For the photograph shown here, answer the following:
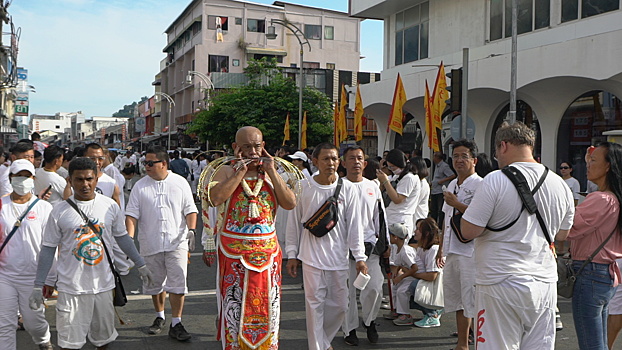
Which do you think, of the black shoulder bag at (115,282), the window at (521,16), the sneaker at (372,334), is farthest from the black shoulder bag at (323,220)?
the window at (521,16)

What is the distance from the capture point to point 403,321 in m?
6.91

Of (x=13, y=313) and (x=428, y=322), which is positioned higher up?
(x=13, y=313)

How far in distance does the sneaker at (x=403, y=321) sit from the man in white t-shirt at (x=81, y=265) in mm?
3227

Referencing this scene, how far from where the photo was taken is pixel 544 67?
49.8 feet

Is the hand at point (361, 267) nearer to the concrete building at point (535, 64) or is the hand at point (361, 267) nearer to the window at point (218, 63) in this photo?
the concrete building at point (535, 64)

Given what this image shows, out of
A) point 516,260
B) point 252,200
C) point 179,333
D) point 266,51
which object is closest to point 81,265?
point 252,200

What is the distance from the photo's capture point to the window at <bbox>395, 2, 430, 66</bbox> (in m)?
22.4

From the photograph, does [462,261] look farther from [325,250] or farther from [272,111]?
[272,111]

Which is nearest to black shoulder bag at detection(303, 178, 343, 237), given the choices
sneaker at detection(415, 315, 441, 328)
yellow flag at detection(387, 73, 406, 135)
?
sneaker at detection(415, 315, 441, 328)

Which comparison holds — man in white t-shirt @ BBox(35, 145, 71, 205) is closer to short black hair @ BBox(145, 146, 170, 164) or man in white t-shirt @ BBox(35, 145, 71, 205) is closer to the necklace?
short black hair @ BBox(145, 146, 170, 164)

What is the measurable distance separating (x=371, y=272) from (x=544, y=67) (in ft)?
35.5

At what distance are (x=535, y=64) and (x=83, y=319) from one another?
13.5m

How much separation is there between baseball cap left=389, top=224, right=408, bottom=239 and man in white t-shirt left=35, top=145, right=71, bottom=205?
3911 mm

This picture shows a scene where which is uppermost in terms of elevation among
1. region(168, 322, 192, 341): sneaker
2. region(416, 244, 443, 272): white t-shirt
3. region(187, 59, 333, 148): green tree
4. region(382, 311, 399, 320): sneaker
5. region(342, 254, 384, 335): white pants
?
region(187, 59, 333, 148): green tree
